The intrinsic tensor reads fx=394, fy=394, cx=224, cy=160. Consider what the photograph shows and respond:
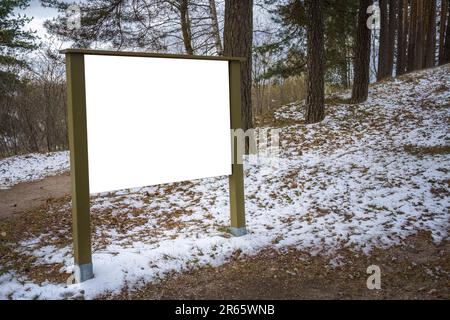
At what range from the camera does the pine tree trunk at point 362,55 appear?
40.0 ft

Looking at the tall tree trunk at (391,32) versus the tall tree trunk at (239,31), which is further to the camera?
the tall tree trunk at (391,32)

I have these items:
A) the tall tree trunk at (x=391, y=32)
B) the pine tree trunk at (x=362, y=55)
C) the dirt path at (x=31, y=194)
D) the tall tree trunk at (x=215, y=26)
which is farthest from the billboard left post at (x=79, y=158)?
the tall tree trunk at (x=391, y=32)

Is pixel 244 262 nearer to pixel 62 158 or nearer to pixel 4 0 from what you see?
pixel 62 158

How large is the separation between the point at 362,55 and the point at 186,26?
18.3 feet

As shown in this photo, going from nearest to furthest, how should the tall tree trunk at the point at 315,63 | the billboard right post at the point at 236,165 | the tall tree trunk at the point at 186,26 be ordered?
the billboard right post at the point at 236,165
the tall tree trunk at the point at 315,63
the tall tree trunk at the point at 186,26

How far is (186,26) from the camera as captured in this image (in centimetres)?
1213

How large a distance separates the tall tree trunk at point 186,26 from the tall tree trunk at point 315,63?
3632mm

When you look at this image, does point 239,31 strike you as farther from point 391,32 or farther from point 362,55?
point 391,32

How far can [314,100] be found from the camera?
11.0 metres

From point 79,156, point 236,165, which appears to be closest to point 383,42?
point 236,165

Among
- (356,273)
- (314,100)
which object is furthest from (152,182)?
(314,100)

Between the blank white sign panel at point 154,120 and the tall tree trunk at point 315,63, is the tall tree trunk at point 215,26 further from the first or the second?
the blank white sign panel at point 154,120

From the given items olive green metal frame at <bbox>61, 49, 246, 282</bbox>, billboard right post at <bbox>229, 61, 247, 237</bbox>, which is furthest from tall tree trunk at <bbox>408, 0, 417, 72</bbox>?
olive green metal frame at <bbox>61, 49, 246, 282</bbox>

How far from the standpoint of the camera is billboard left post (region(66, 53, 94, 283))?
12.2 feet
